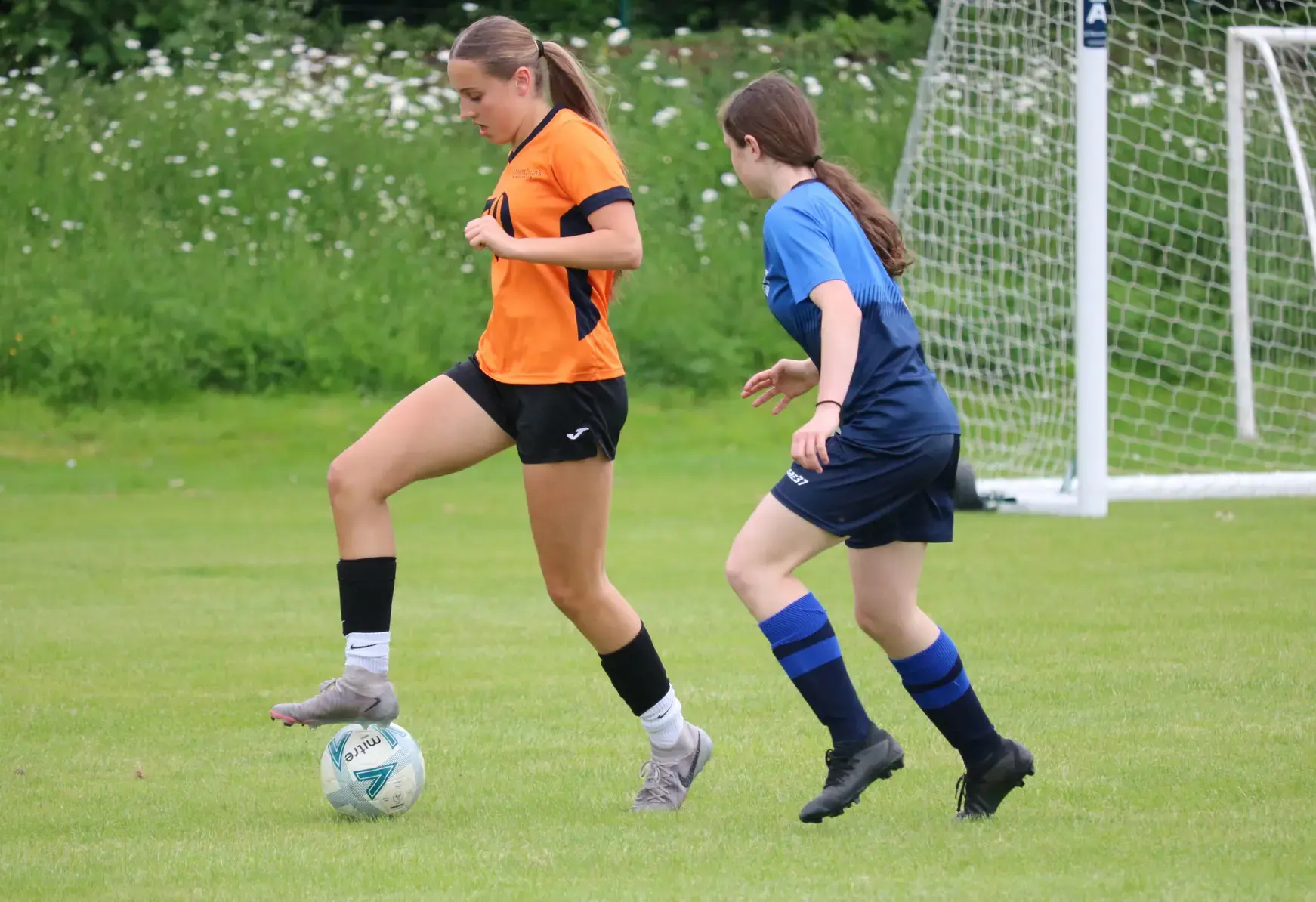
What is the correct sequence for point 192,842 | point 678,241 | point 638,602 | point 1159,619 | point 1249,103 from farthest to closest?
point 678,241
point 1249,103
point 638,602
point 1159,619
point 192,842

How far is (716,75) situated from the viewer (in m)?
20.1

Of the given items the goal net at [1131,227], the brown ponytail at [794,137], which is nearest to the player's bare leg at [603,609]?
the brown ponytail at [794,137]

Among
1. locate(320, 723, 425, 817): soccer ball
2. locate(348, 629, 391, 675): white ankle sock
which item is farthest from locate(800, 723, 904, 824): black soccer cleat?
locate(348, 629, 391, 675): white ankle sock

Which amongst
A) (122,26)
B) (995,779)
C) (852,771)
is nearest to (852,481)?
(852,771)

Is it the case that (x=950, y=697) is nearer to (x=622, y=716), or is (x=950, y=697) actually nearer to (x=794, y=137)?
(x=794, y=137)

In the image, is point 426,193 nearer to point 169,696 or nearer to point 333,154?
point 333,154

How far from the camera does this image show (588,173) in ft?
14.7

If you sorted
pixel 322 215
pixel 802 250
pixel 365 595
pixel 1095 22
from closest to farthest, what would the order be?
pixel 802 250 < pixel 365 595 < pixel 1095 22 < pixel 322 215

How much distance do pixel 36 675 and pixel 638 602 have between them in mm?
2725

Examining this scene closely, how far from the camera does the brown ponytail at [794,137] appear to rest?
167 inches

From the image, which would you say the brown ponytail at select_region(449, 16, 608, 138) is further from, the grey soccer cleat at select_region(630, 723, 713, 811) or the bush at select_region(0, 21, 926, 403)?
the bush at select_region(0, 21, 926, 403)

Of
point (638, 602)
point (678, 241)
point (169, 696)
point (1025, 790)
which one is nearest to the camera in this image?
point (1025, 790)

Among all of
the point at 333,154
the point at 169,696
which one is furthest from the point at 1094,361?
the point at 333,154

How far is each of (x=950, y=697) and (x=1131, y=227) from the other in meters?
10.8
